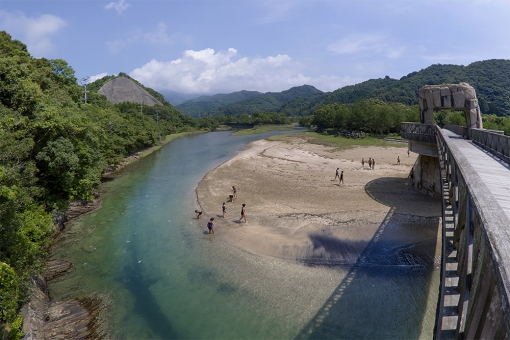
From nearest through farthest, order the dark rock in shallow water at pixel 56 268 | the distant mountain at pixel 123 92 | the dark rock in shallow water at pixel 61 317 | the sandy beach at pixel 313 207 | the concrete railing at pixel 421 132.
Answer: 1. the dark rock in shallow water at pixel 61 317
2. the dark rock in shallow water at pixel 56 268
3. the sandy beach at pixel 313 207
4. the concrete railing at pixel 421 132
5. the distant mountain at pixel 123 92

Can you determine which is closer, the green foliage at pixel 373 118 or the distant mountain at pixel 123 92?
the green foliage at pixel 373 118

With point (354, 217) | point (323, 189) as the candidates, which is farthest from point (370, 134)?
point (354, 217)

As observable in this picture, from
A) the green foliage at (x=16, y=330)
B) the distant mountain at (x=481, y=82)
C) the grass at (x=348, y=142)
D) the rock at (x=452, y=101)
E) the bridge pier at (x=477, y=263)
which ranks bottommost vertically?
the green foliage at (x=16, y=330)

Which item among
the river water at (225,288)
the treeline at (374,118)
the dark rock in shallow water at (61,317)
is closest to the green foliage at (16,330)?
the dark rock in shallow water at (61,317)

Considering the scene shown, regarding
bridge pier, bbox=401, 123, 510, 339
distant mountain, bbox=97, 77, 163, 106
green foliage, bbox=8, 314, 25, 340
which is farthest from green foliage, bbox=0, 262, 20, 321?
distant mountain, bbox=97, 77, 163, 106

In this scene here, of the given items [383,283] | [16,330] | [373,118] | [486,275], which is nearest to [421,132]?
[383,283]

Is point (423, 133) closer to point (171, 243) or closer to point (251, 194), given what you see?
point (251, 194)

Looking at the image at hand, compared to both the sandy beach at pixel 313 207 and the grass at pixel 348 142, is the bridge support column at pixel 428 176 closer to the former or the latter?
the sandy beach at pixel 313 207
